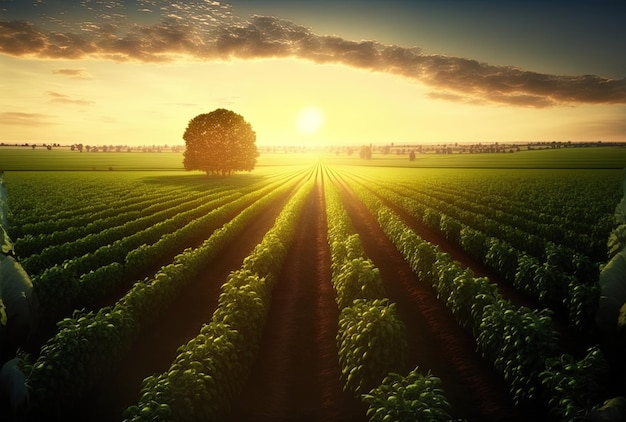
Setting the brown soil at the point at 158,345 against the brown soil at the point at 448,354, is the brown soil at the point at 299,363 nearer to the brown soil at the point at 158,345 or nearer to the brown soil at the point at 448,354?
the brown soil at the point at 448,354

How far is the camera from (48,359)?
8.54 metres

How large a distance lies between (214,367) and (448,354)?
7.12 meters

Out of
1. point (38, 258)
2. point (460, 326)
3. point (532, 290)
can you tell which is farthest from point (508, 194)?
point (38, 258)

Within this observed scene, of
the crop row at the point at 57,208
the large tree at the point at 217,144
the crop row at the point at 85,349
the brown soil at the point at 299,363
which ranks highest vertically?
the large tree at the point at 217,144

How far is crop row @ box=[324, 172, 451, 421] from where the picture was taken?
21.2 ft

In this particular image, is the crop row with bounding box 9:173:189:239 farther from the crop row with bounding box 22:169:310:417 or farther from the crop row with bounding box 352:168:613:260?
the crop row with bounding box 352:168:613:260

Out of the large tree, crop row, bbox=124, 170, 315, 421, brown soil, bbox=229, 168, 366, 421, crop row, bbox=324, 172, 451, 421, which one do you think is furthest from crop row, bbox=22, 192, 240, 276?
the large tree

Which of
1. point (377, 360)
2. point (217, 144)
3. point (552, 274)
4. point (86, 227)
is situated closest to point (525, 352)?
point (377, 360)

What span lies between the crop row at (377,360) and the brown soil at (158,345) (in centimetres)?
529

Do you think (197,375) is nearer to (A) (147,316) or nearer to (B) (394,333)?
(B) (394,333)

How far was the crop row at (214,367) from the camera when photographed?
6.89 metres

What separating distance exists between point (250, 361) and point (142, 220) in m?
23.3

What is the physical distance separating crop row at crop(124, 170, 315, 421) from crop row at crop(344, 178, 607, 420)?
21.0 ft

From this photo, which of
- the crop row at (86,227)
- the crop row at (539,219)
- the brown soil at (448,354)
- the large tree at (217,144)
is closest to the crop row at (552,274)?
the crop row at (539,219)
